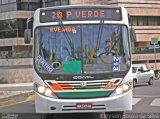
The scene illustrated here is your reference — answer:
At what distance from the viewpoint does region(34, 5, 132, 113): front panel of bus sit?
11.3 meters

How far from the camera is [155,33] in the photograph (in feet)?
195

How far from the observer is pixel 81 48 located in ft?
38.1

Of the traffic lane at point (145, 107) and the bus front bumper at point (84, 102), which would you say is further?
the traffic lane at point (145, 107)

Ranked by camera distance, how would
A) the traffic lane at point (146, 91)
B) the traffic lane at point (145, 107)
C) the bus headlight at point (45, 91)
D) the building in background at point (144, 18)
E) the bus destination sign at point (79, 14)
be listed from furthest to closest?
the building in background at point (144, 18) → the traffic lane at point (146, 91) → the traffic lane at point (145, 107) → the bus destination sign at point (79, 14) → the bus headlight at point (45, 91)

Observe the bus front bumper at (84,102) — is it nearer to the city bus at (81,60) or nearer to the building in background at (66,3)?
the city bus at (81,60)

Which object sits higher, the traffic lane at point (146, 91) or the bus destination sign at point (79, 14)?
the bus destination sign at point (79, 14)

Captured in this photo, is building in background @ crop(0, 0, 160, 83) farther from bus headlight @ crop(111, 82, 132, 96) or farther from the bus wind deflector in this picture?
bus headlight @ crop(111, 82, 132, 96)

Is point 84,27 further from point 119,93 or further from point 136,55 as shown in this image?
point 136,55

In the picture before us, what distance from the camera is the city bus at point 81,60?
37.2 feet

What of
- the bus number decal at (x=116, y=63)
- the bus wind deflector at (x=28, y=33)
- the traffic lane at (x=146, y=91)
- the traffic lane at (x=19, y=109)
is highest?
the bus wind deflector at (x=28, y=33)

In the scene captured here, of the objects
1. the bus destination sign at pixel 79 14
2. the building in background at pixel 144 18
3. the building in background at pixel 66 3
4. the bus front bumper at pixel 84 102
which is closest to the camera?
the bus front bumper at pixel 84 102

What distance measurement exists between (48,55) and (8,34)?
42.8 m

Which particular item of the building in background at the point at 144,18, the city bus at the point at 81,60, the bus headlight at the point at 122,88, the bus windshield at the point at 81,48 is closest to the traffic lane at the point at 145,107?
the city bus at the point at 81,60

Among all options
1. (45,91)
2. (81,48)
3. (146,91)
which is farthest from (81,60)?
(146,91)
